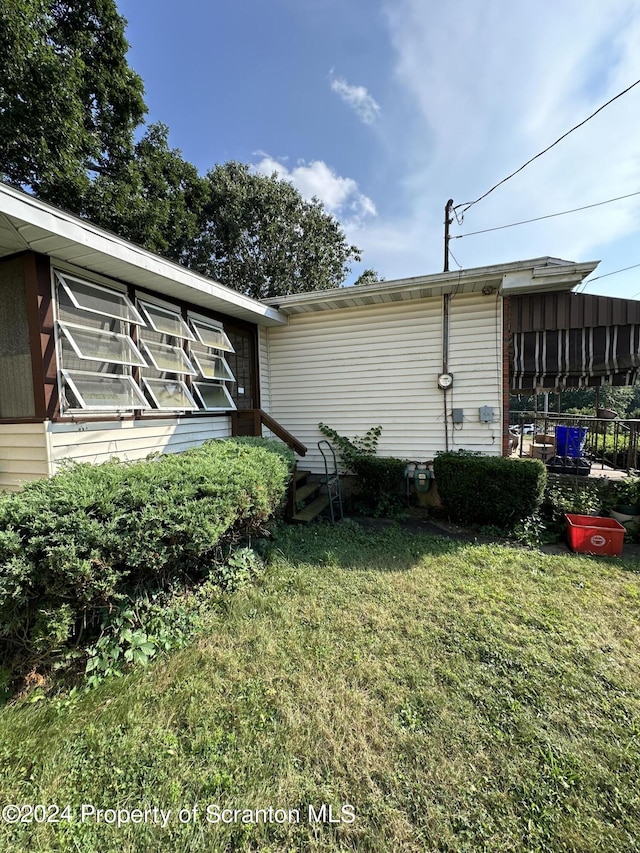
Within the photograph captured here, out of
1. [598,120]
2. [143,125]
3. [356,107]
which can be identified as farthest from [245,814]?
[143,125]

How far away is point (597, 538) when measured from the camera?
4242 millimetres

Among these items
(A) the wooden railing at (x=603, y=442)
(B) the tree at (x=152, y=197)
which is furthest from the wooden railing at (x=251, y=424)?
(B) the tree at (x=152, y=197)

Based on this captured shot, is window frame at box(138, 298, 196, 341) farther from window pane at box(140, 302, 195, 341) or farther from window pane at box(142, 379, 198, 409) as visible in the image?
Result: window pane at box(142, 379, 198, 409)

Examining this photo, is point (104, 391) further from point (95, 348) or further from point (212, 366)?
point (212, 366)

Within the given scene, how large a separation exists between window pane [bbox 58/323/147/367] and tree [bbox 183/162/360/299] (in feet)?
39.7

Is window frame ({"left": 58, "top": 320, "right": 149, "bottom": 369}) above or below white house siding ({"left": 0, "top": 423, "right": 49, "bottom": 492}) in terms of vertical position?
above

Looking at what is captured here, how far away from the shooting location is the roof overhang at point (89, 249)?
109 inches

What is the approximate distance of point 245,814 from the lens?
1.60 meters

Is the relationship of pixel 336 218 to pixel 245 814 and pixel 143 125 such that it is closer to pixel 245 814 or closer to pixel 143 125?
pixel 143 125

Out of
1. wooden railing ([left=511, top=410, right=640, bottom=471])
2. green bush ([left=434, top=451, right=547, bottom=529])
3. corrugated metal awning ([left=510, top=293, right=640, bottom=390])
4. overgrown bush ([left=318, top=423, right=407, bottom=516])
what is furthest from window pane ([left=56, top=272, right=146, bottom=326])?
wooden railing ([left=511, top=410, right=640, bottom=471])

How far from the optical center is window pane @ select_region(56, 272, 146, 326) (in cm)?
351

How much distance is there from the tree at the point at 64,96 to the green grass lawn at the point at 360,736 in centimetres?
1310

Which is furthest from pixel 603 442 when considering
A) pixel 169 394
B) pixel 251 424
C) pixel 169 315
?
pixel 169 315

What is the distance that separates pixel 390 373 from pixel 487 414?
174 cm
